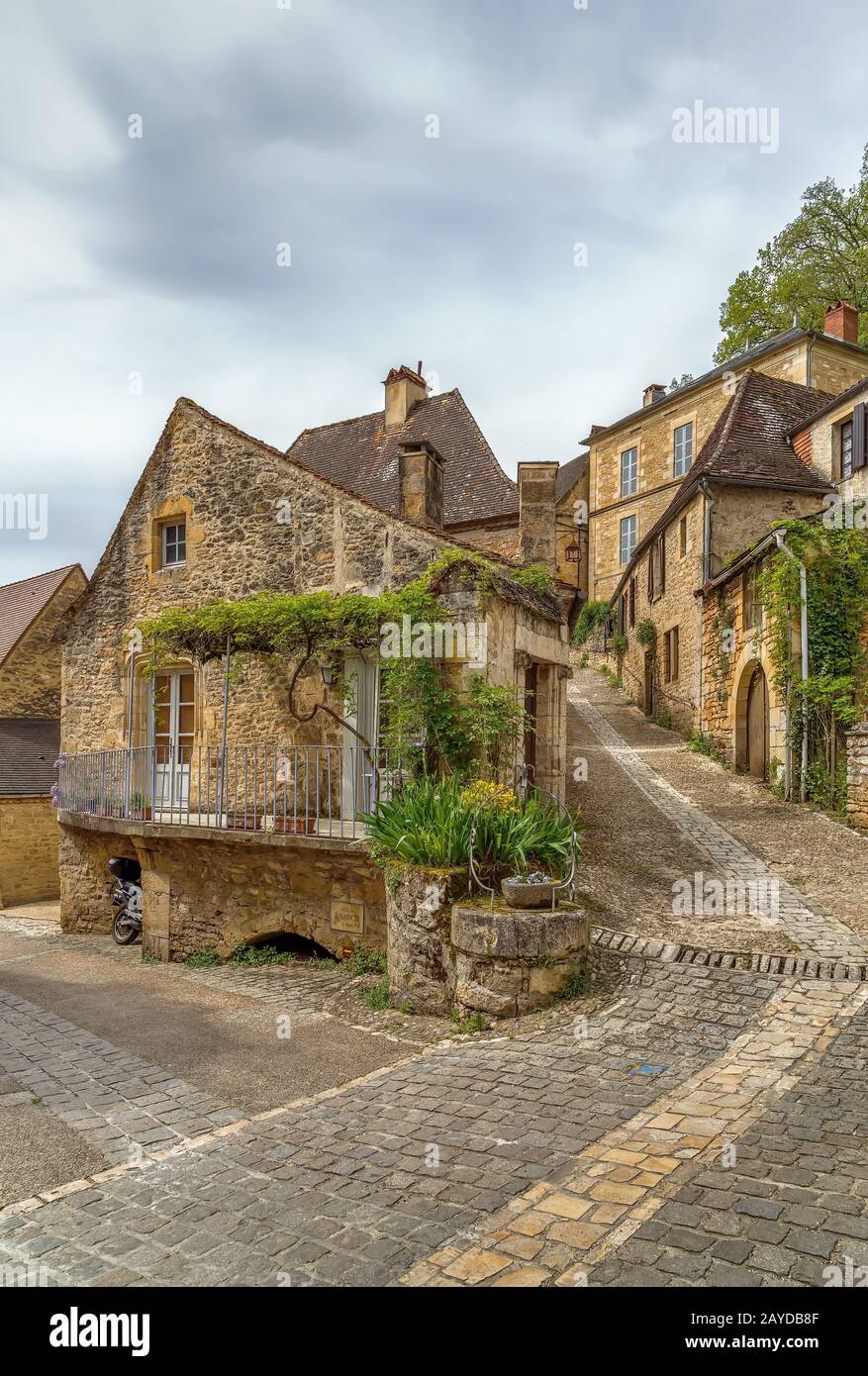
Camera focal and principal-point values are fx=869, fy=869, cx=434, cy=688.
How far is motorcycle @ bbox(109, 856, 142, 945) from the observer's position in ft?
41.8

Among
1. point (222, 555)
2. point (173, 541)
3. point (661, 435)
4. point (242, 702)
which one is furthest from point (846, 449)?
point (661, 435)

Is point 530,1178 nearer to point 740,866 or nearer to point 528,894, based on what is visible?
point 528,894

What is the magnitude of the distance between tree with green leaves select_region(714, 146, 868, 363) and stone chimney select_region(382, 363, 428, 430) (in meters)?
15.9

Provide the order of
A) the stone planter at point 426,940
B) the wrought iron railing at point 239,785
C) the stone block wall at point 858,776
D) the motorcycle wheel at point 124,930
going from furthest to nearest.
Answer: the motorcycle wheel at point 124,930, the stone block wall at point 858,776, the wrought iron railing at point 239,785, the stone planter at point 426,940

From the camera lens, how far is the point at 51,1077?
611cm

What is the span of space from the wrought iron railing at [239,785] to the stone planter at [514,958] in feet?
7.83

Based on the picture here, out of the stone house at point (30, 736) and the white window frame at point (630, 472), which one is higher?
the white window frame at point (630, 472)

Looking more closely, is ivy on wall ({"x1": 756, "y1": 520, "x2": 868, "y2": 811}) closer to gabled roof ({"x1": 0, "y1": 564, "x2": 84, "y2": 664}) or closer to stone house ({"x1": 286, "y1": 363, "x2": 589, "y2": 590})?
stone house ({"x1": 286, "y1": 363, "x2": 589, "y2": 590})

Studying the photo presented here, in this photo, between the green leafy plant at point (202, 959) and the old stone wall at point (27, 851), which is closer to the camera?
the green leafy plant at point (202, 959)

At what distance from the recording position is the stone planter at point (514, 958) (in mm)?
6406

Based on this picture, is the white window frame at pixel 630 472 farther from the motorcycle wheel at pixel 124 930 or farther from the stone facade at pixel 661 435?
the motorcycle wheel at pixel 124 930

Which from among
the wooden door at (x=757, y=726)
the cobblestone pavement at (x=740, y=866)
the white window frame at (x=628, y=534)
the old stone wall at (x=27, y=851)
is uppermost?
the white window frame at (x=628, y=534)

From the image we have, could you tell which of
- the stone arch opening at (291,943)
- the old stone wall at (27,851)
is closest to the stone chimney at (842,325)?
the stone arch opening at (291,943)

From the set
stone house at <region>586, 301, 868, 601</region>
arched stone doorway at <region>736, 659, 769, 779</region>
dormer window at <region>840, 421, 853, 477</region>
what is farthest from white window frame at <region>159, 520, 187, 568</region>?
stone house at <region>586, 301, 868, 601</region>
